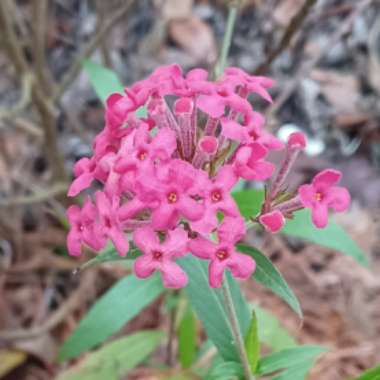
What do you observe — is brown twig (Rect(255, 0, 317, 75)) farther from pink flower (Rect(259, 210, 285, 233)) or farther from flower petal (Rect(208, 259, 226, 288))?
flower petal (Rect(208, 259, 226, 288))

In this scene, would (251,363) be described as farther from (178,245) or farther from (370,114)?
(370,114)

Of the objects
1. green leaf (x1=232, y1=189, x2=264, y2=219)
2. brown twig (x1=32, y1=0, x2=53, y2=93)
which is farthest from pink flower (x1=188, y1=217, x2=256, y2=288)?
brown twig (x1=32, y1=0, x2=53, y2=93)

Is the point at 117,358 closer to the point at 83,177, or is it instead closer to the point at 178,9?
the point at 83,177

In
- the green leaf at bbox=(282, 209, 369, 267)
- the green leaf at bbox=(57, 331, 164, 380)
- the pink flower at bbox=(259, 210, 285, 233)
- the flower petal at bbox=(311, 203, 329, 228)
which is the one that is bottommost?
the green leaf at bbox=(57, 331, 164, 380)

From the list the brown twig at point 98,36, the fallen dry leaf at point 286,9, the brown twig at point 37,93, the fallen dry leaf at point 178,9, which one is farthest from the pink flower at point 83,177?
the fallen dry leaf at point 178,9

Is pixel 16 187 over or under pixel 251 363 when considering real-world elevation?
under

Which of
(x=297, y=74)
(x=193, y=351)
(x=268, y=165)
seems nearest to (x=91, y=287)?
(x=193, y=351)
